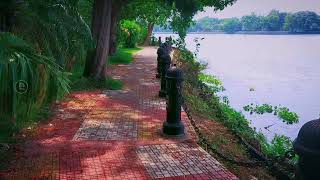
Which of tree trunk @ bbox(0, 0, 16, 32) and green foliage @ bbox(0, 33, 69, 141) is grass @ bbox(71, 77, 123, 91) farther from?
green foliage @ bbox(0, 33, 69, 141)

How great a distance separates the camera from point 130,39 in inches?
1385

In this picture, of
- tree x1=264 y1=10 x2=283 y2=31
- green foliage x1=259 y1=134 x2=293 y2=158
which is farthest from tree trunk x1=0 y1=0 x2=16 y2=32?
tree x1=264 y1=10 x2=283 y2=31

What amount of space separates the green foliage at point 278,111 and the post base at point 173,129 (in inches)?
341

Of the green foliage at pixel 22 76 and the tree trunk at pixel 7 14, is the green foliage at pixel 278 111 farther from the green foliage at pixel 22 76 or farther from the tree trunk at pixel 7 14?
the green foliage at pixel 22 76

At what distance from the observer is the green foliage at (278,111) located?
15.9m

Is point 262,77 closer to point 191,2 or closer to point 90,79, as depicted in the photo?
point 191,2

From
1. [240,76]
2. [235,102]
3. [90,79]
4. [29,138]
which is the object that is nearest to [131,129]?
[29,138]

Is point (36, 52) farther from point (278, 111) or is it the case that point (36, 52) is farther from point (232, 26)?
point (232, 26)

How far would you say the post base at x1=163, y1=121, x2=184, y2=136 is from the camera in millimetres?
8195

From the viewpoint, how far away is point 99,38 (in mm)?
14203

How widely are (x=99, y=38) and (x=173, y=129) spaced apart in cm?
689

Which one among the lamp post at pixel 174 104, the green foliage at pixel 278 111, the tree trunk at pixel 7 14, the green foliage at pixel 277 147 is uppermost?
the tree trunk at pixel 7 14

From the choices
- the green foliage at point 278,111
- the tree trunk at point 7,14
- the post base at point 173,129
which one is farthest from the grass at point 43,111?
the green foliage at point 278,111

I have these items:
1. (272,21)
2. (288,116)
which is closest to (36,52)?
(288,116)
